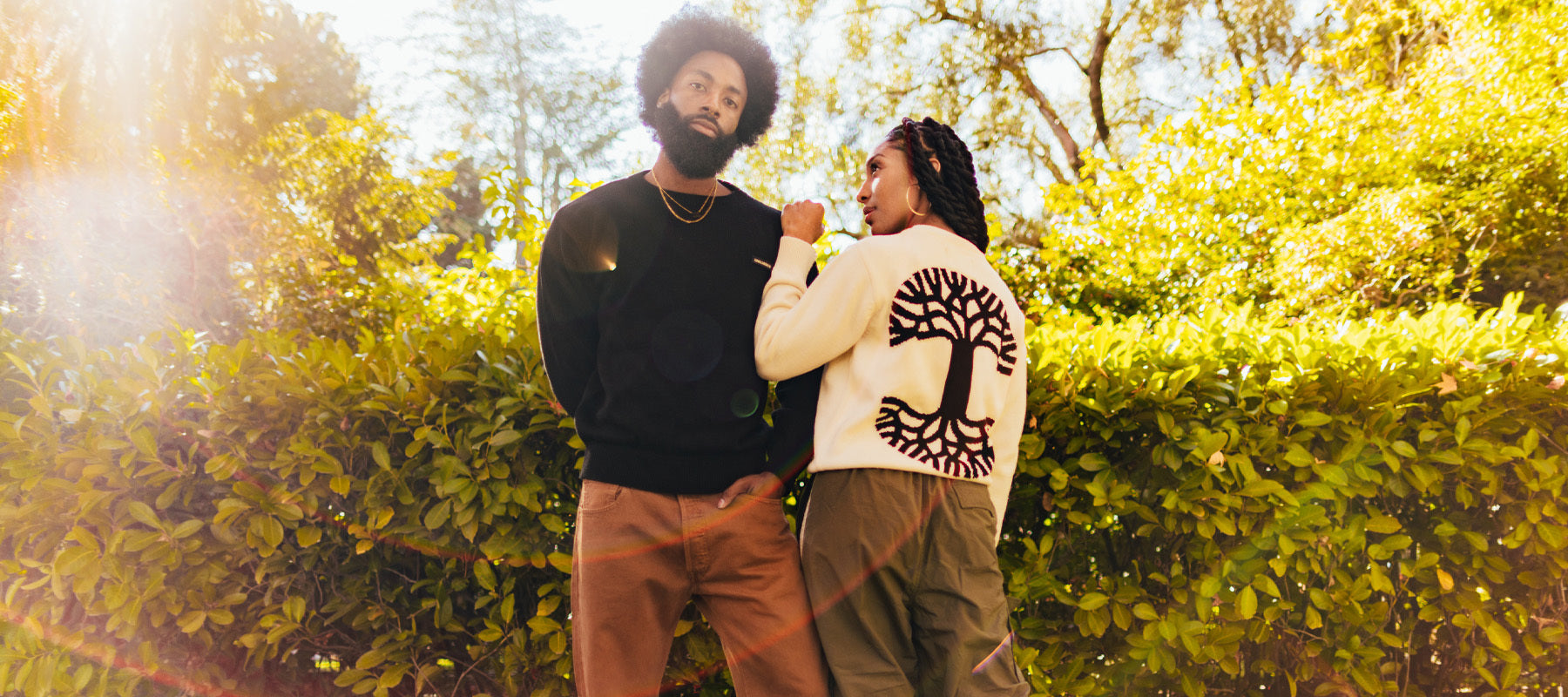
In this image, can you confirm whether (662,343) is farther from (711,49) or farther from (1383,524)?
(1383,524)

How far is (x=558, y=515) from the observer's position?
262 cm

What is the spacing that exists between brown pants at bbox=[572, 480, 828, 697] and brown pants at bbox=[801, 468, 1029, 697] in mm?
110

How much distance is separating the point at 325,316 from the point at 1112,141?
16401 millimetres

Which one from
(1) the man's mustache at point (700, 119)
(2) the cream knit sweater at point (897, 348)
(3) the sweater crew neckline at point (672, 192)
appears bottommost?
(2) the cream knit sweater at point (897, 348)

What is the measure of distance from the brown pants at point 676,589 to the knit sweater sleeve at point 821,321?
37cm

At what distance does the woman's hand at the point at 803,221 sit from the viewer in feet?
6.91

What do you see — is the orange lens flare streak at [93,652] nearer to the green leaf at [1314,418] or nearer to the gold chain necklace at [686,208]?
the gold chain necklace at [686,208]

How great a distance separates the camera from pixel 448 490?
247 cm

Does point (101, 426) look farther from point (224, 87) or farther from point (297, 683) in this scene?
point (224, 87)

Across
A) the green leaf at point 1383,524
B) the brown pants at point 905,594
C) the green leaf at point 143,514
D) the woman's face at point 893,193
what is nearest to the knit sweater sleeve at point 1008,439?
the brown pants at point 905,594

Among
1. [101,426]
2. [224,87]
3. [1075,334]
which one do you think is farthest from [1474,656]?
[224,87]

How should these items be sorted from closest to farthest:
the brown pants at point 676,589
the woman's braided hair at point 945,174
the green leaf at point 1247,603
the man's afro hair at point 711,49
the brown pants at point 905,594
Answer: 1. the brown pants at point 905,594
2. the brown pants at point 676,589
3. the woman's braided hair at point 945,174
4. the man's afro hair at point 711,49
5. the green leaf at point 1247,603

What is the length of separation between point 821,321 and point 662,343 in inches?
16.5

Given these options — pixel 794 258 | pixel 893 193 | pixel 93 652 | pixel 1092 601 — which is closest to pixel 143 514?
pixel 93 652
